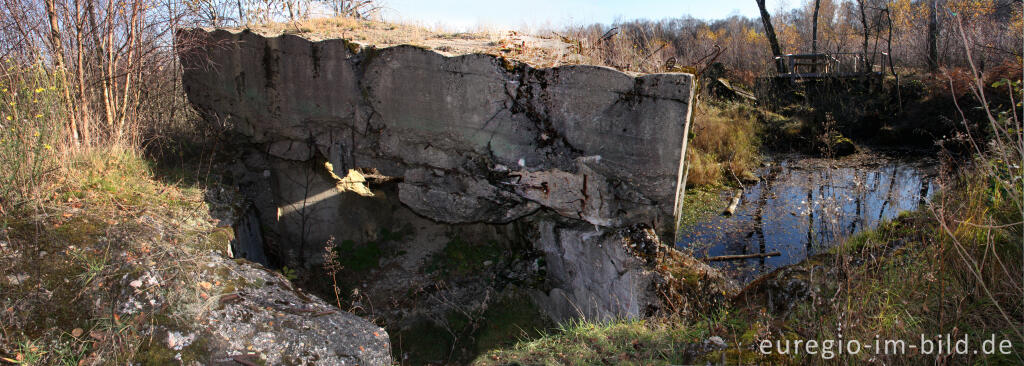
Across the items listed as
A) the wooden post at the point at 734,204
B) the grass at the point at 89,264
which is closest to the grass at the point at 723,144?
the wooden post at the point at 734,204

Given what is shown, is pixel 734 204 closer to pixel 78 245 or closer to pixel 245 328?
pixel 245 328

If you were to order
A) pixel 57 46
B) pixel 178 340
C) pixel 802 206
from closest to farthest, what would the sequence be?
pixel 178 340 → pixel 57 46 → pixel 802 206

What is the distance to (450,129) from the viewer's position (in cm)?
475

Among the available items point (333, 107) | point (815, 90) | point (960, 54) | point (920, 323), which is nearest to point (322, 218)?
point (333, 107)

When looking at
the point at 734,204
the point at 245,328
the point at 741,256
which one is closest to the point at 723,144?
the point at 734,204

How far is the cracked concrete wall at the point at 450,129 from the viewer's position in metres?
4.18

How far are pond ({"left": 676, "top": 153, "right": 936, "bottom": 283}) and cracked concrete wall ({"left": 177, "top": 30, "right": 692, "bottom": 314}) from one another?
1.69m

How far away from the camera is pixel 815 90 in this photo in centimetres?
1313

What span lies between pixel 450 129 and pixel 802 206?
517 cm

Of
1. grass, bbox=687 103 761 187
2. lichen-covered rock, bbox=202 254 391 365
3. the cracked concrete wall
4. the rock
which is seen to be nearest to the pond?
grass, bbox=687 103 761 187

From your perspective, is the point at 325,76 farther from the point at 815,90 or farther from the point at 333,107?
the point at 815,90

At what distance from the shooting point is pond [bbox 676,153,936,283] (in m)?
6.00

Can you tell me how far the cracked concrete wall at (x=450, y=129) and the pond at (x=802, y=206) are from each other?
1693 millimetres

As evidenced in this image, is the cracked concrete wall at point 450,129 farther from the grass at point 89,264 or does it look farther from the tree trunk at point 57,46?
the grass at point 89,264
